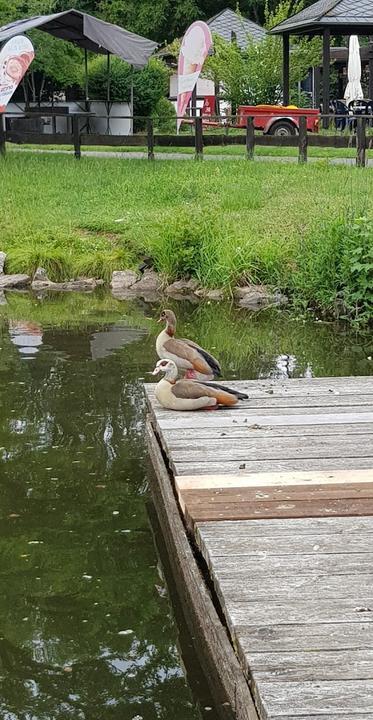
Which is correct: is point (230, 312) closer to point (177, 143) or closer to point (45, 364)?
point (45, 364)

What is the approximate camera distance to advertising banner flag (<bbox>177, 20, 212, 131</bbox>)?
878 inches

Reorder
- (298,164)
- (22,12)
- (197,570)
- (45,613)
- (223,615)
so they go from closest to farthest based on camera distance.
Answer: (223,615) → (197,570) → (45,613) → (298,164) → (22,12)

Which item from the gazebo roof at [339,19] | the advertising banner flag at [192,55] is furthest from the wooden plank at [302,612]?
the gazebo roof at [339,19]

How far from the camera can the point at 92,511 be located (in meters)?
6.91

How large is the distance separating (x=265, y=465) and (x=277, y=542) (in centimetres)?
119

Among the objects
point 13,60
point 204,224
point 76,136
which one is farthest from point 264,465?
point 76,136

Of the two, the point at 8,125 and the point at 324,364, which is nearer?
the point at 324,364

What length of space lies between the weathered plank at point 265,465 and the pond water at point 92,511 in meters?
0.55

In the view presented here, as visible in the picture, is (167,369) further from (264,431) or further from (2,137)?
(2,137)

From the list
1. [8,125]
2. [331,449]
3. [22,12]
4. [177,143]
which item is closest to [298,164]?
[177,143]

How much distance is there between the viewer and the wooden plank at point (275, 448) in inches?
251

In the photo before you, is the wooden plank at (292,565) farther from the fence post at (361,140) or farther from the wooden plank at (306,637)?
the fence post at (361,140)

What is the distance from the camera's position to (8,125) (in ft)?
94.5

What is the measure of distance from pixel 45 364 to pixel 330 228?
420cm
